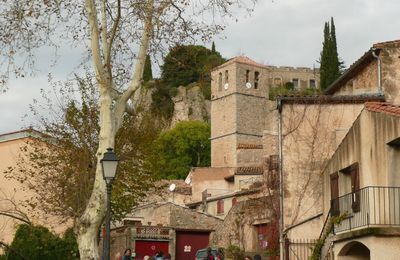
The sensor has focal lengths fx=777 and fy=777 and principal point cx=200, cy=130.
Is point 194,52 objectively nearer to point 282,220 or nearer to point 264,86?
point 282,220

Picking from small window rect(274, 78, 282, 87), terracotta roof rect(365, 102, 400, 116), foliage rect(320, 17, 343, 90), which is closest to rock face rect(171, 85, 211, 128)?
small window rect(274, 78, 282, 87)

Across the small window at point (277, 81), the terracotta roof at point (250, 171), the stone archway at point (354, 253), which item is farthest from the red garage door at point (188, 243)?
the small window at point (277, 81)

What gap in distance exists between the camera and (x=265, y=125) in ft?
321

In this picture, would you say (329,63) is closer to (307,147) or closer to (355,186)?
(307,147)

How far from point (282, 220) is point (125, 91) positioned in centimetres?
1319

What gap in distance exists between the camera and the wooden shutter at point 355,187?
19.8m

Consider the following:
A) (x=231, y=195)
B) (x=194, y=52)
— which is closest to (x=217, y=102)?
(x=231, y=195)

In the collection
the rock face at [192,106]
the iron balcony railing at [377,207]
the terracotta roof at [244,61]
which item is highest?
the terracotta roof at [244,61]

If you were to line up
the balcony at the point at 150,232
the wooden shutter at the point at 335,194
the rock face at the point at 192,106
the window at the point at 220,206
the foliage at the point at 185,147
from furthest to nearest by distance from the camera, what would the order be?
1. the rock face at the point at 192,106
2. the foliage at the point at 185,147
3. the window at the point at 220,206
4. the balcony at the point at 150,232
5. the wooden shutter at the point at 335,194

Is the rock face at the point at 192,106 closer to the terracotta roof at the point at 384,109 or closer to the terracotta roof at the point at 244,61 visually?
the terracotta roof at the point at 244,61

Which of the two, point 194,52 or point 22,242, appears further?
point 22,242

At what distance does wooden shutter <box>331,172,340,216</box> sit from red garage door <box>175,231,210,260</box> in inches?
1147

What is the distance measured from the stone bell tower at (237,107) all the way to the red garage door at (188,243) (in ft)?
135

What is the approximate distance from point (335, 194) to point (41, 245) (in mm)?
11630
